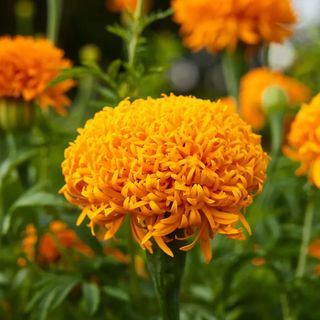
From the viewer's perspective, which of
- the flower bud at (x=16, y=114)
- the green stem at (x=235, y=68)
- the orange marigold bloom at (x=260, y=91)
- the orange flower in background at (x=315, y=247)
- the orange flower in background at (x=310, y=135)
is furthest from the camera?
the orange marigold bloom at (x=260, y=91)

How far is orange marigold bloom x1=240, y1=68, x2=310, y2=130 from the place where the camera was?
6.29 feet

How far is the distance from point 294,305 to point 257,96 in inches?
30.6

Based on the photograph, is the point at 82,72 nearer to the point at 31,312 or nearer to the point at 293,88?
the point at 31,312

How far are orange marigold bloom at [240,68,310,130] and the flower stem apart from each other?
3.04 feet

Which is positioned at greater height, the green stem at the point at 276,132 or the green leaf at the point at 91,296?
the green stem at the point at 276,132

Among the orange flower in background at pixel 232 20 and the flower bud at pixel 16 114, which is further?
the orange flower in background at pixel 232 20

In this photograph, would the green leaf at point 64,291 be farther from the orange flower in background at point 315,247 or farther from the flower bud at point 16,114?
the orange flower in background at point 315,247

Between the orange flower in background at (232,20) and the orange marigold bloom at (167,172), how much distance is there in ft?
2.45

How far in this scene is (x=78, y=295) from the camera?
4.68 feet

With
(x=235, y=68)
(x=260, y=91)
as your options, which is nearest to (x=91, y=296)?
(x=235, y=68)

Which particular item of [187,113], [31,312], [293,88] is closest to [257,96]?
[293,88]

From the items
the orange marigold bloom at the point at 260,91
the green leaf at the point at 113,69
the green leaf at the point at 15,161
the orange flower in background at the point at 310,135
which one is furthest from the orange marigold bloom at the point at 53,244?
the orange marigold bloom at the point at 260,91

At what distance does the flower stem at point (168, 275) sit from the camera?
0.99 metres

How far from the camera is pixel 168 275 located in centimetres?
99
